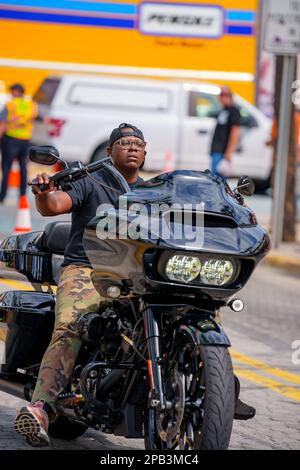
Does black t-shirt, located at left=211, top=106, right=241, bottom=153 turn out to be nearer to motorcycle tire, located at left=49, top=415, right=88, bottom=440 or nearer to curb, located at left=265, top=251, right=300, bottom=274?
curb, located at left=265, top=251, right=300, bottom=274

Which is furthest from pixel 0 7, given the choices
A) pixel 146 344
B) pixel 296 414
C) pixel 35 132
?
pixel 146 344

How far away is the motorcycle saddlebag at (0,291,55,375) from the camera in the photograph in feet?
21.2

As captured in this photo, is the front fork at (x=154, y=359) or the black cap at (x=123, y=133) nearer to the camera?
the front fork at (x=154, y=359)

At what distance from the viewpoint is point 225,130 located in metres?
22.0

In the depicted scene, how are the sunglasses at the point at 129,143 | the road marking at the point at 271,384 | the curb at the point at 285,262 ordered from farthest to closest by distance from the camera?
the curb at the point at 285,262 < the road marking at the point at 271,384 < the sunglasses at the point at 129,143

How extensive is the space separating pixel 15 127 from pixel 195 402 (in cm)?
1582

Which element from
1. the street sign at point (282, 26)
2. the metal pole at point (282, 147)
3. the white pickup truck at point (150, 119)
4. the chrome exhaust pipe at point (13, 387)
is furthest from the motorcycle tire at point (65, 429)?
the white pickup truck at point (150, 119)

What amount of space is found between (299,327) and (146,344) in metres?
5.99

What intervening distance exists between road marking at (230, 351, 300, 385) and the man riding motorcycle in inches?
116

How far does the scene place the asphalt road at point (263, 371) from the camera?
261 inches

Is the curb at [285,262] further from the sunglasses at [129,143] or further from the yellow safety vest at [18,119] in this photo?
the sunglasses at [129,143]

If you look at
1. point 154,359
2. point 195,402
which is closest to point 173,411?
point 195,402

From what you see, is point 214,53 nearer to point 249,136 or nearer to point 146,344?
point 249,136

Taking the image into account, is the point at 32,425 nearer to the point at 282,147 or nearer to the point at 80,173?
the point at 80,173
